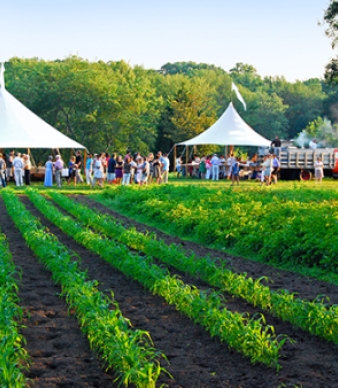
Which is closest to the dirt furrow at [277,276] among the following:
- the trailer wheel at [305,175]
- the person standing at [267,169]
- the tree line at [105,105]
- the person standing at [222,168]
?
the person standing at [267,169]

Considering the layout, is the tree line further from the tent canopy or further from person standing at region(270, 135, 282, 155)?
person standing at region(270, 135, 282, 155)

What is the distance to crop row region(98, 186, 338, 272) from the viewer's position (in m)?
12.6

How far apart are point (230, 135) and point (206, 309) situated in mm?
34677

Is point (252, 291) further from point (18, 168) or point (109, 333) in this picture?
point (18, 168)

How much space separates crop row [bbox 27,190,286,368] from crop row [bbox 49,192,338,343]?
327 millimetres

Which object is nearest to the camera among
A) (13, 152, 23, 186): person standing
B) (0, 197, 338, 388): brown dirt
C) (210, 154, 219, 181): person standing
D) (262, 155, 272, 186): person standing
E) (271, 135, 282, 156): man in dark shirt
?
(0, 197, 338, 388): brown dirt

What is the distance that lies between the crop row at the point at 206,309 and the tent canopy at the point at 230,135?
2887 cm

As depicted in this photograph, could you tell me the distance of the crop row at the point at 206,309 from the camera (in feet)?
22.0

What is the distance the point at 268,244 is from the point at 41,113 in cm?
4463

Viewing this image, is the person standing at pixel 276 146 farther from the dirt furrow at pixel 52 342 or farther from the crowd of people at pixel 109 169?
the dirt furrow at pixel 52 342

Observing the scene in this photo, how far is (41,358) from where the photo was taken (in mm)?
6781

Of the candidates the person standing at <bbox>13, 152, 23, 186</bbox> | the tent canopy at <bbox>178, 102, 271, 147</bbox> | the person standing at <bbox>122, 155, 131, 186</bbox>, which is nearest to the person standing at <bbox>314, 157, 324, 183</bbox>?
the tent canopy at <bbox>178, 102, 271, 147</bbox>

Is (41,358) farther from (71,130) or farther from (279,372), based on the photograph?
(71,130)

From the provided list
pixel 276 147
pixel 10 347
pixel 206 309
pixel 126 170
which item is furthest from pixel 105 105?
pixel 10 347
